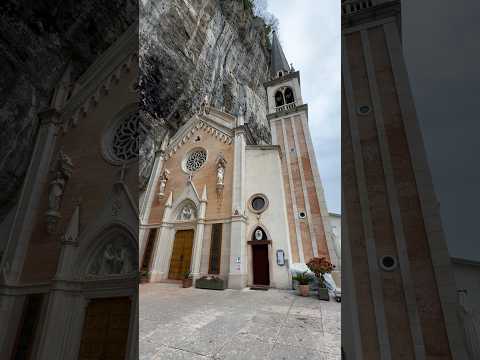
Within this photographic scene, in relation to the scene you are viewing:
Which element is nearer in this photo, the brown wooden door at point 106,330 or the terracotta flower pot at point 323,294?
the terracotta flower pot at point 323,294

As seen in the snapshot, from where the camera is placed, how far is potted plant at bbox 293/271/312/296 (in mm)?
1295

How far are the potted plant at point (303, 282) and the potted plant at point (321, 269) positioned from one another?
0.06 m

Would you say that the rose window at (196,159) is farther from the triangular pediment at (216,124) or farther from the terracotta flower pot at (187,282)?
the terracotta flower pot at (187,282)

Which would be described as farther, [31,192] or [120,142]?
[120,142]

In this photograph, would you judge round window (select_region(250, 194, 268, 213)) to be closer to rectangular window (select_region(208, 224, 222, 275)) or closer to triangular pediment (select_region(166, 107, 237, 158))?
triangular pediment (select_region(166, 107, 237, 158))

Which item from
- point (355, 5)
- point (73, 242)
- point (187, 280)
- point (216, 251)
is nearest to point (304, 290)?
point (187, 280)

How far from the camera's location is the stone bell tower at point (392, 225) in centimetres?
245

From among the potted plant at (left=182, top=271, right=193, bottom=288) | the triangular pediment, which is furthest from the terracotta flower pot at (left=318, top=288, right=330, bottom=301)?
the triangular pediment

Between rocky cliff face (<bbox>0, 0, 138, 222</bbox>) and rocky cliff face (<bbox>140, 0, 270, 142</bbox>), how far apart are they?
251mm

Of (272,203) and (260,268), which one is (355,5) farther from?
(260,268)

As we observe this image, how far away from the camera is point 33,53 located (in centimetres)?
130

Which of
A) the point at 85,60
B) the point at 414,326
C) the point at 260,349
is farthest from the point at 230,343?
the point at 414,326

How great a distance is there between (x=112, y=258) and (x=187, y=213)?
1280 mm

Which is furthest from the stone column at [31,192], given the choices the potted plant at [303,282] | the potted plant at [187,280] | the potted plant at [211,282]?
the potted plant at [303,282]
